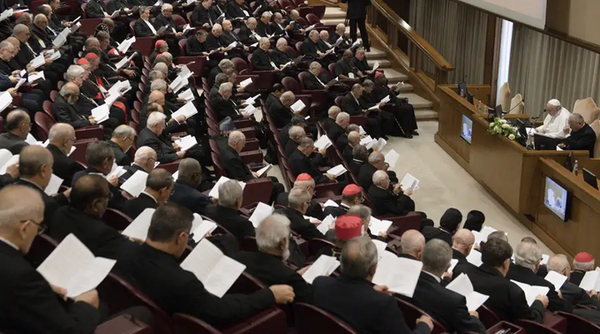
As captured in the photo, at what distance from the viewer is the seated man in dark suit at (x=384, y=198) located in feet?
21.4

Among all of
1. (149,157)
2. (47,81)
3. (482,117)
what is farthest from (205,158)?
(482,117)

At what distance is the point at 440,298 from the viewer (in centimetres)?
346

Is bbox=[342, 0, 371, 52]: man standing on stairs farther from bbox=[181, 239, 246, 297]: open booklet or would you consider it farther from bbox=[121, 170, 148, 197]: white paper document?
bbox=[181, 239, 246, 297]: open booklet

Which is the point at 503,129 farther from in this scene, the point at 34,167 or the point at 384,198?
the point at 34,167

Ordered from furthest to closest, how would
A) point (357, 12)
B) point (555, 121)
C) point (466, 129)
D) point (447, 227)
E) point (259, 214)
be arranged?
point (357, 12), point (466, 129), point (555, 121), point (447, 227), point (259, 214)

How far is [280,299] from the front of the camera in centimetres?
321

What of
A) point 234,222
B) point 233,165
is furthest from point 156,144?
point 234,222

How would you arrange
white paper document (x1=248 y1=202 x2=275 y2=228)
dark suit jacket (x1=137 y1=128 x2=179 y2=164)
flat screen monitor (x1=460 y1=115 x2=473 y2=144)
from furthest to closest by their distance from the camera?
1. flat screen monitor (x1=460 y1=115 x2=473 y2=144)
2. dark suit jacket (x1=137 y1=128 x2=179 y2=164)
3. white paper document (x1=248 y1=202 x2=275 y2=228)

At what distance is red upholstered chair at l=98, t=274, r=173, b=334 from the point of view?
2984 millimetres

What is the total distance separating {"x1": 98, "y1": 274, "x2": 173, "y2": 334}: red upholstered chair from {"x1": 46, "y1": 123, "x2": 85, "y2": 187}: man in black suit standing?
1.83m

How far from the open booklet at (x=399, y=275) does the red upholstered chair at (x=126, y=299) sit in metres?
0.99

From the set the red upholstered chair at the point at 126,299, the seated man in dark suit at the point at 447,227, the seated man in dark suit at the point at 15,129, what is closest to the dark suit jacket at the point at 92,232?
the red upholstered chair at the point at 126,299

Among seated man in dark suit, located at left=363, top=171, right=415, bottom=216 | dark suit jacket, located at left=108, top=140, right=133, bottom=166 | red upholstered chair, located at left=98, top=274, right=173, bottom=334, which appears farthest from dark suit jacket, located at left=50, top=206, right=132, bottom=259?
seated man in dark suit, located at left=363, top=171, right=415, bottom=216

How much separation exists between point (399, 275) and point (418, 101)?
8176 mm
